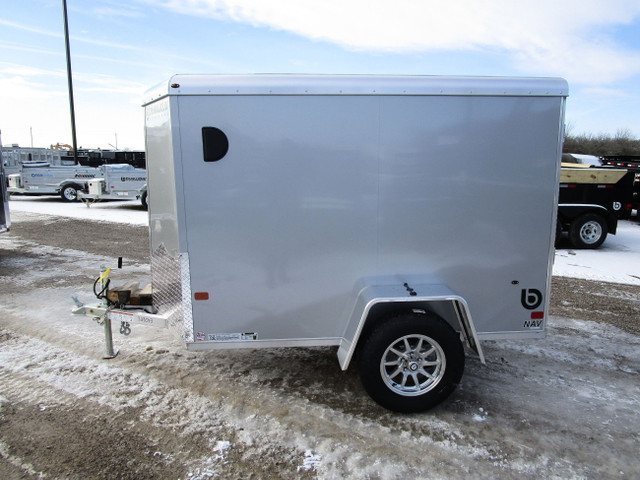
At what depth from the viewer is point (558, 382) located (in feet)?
13.3

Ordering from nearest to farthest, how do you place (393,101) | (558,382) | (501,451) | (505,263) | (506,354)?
(501,451) → (393,101) → (505,263) → (558,382) → (506,354)

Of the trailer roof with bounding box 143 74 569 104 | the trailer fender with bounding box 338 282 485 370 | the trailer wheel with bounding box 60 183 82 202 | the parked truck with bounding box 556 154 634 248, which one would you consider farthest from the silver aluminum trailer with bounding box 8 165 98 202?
the trailer fender with bounding box 338 282 485 370

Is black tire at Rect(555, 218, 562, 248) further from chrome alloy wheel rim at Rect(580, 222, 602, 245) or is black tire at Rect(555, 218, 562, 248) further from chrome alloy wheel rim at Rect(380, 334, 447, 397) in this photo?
chrome alloy wheel rim at Rect(380, 334, 447, 397)

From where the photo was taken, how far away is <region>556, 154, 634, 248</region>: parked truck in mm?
10422

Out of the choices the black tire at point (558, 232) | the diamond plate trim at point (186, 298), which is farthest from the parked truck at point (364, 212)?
the black tire at point (558, 232)

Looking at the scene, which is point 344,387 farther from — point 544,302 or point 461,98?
point 461,98

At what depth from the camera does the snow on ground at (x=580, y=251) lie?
26.9 ft

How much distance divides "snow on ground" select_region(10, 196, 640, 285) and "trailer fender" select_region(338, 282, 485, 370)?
547 centimetres

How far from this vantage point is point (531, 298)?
362 cm

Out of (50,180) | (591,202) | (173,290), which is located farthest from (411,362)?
(50,180)

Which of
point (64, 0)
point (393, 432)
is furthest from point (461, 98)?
point (64, 0)

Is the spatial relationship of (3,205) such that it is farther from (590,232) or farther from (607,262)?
(590,232)

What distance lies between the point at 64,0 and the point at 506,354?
2518 centimetres

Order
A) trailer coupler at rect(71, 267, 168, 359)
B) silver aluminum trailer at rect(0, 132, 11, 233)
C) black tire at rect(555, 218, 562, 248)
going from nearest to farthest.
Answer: trailer coupler at rect(71, 267, 168, 359) < silver aluminum trailer at rect(0, 132, 11, 233) < black tire at rect(555, 218, 562, 248)
